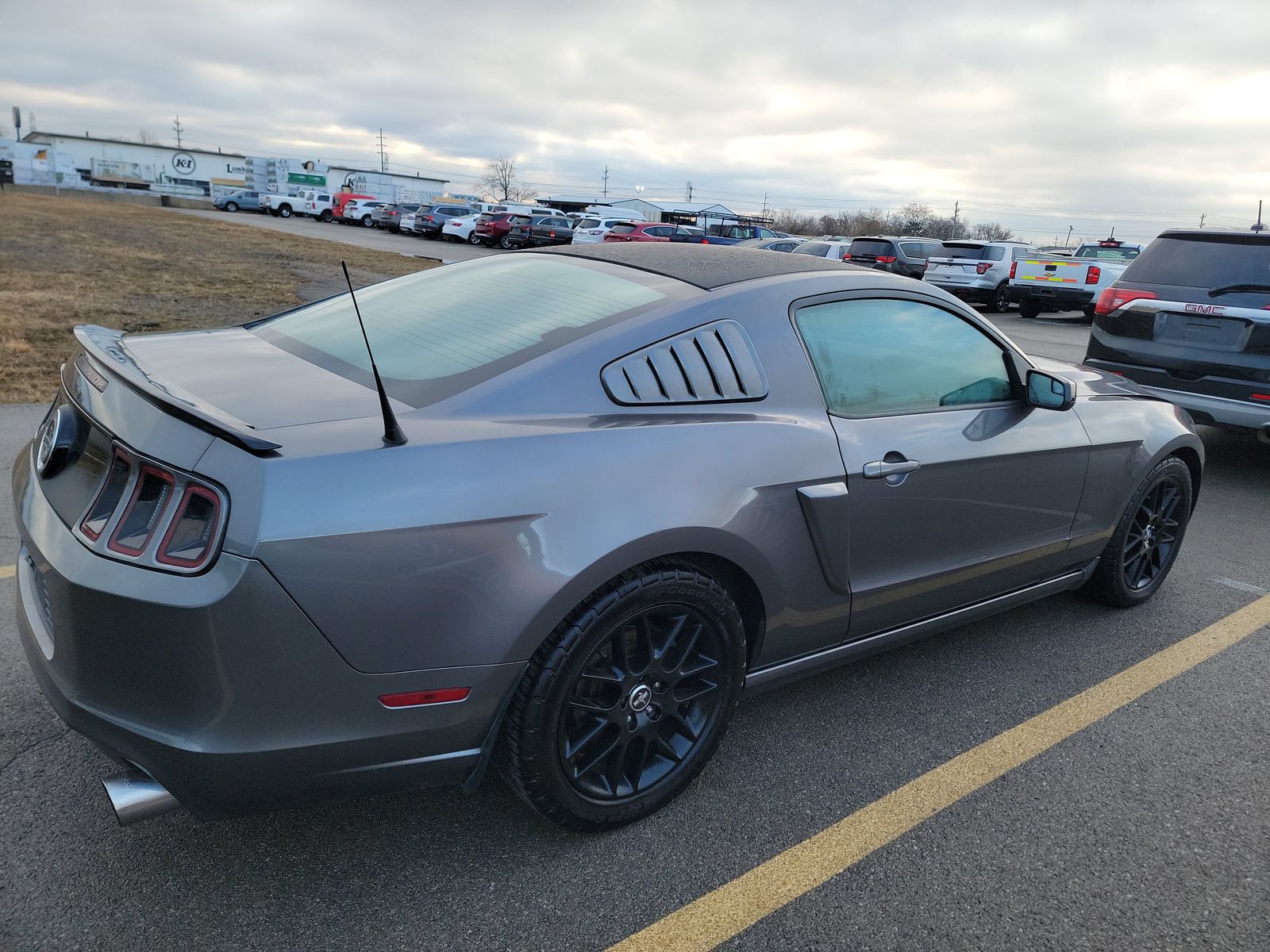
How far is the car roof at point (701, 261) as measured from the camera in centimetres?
281

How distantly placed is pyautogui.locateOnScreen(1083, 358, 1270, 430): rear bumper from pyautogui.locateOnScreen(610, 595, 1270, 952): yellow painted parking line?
2.83m

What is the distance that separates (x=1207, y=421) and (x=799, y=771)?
16.0 ft

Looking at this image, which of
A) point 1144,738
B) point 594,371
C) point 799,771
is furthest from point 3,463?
point 1144,738

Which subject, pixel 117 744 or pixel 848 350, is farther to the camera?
pixel 848 350

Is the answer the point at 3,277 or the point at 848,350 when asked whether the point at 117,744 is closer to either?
the point at 848,350

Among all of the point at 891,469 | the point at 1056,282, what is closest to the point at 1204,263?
the point at 891,469

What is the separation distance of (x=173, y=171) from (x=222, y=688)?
97904mm

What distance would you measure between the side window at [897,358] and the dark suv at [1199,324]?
3.64 m

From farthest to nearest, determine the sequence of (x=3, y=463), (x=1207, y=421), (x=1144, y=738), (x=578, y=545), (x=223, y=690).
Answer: (x=1207, y=421) → (x=3, y=463) → (x=1144, y=738) → (x=578, y=545) → (x=223, y=690)

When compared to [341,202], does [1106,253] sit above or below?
above

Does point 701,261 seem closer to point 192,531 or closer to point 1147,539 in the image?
point 192,531

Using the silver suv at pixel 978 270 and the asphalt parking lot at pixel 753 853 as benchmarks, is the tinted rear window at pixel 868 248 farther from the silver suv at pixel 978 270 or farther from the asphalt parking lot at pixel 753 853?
A: the asphalt parking lot at pixel 753 853

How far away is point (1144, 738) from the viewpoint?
303 centimetres

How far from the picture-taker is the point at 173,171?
85.0 meters
